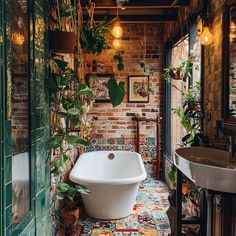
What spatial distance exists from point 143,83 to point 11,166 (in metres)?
3.75

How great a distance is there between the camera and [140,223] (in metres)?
3.23

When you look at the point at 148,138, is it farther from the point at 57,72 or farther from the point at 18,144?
the point at 18,144

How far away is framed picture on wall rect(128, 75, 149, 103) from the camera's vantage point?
497 cm

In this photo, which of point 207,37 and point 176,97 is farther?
point 176,97

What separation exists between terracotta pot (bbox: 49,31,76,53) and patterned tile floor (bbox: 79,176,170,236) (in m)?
1.85

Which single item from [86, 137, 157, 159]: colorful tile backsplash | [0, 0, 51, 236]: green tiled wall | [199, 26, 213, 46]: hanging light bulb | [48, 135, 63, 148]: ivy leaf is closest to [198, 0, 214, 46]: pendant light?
[199, 26, 213, 46]: hanging light bulb

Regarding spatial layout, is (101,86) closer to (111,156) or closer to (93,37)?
(111,156)

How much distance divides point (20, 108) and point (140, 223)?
2.14 m

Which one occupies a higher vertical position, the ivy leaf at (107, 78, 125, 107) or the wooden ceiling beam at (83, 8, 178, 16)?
the wooden ceiling beam at (83, 8, 178, 16)

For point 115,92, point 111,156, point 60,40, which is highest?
point 60,40

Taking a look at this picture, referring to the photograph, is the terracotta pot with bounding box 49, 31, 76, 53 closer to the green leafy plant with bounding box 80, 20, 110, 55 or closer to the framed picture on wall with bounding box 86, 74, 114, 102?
the green leafy plant with bounding box 80, 20, 110, 55

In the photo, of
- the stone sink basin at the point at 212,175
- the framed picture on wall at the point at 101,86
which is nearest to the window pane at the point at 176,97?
the framed picture on wall at the point at 101,86

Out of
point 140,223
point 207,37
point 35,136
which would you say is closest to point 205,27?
point 207,37

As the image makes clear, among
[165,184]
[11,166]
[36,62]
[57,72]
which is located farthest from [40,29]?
[165,184]
